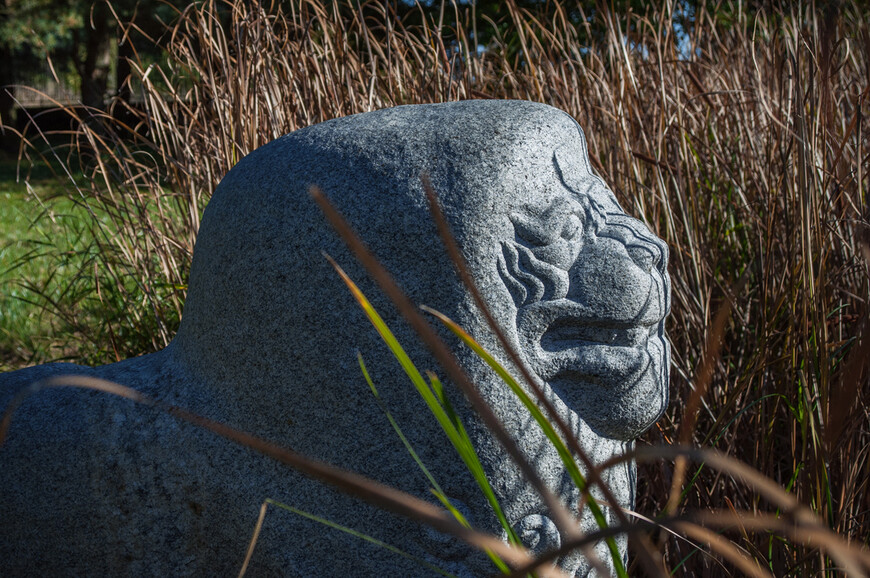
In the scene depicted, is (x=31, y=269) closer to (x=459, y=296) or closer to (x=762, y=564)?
(x=459, y=296)

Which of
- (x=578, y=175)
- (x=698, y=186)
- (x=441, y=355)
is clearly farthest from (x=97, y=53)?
(x=441, y=355)

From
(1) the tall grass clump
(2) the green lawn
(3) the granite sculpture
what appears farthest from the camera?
(2) the green lawn

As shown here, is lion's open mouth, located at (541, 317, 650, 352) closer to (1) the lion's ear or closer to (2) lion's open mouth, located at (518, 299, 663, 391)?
(2) lion's open mouth, located at (518, 299, 663, 391)

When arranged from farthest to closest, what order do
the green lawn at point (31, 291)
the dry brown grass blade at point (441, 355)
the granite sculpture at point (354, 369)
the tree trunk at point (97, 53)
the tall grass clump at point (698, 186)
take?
the tree trunk at point (97, 53) → the green lawn at point (31, 291) → the tall grass clump at point (698, 186) → the granite sculpture at point (354, 369) → the dry brown grass blade at point (441, 355)

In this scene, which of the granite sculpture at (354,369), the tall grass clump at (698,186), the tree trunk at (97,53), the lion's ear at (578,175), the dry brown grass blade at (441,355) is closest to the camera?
the dry brown grass blade at (441,355)

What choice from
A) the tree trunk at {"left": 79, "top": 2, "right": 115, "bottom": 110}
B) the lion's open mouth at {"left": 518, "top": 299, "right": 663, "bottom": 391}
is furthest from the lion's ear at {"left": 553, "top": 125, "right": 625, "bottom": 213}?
the tree trunk at {"left": 79, "top": 2, "right": 115, "bottom": 110}

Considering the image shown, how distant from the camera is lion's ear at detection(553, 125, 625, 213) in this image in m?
1.45

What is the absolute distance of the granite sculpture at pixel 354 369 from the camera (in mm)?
1335

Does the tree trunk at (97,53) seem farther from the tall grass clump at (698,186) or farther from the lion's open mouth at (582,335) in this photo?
the lion's open mouth at (582,335)

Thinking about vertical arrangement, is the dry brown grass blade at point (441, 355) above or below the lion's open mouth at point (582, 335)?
above

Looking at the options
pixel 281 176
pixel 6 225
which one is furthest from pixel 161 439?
pixel 6 225

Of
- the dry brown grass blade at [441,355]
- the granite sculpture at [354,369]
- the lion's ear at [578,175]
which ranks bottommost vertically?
the granite sculpture at [354,369]

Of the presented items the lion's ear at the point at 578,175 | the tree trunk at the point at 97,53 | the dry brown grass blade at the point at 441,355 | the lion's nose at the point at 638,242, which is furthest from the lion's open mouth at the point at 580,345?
→ the tree trunk at the point at 97,53

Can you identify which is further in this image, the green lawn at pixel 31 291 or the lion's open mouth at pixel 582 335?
the green lawn at pixel 31 291
